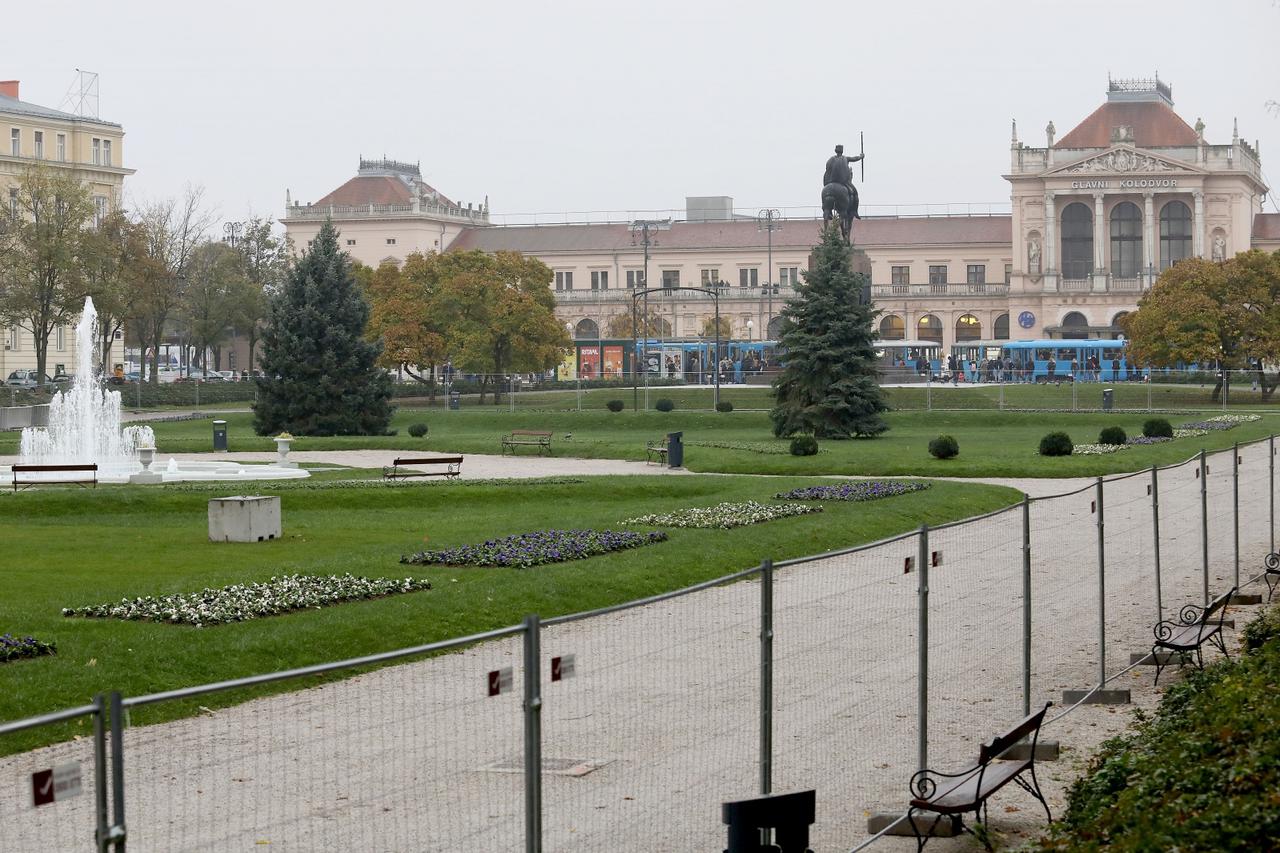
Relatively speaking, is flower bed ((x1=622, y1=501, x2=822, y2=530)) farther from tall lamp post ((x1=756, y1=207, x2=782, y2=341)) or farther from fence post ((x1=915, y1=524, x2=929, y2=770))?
tall lamp post ((x1=756, y1=207, x2=782, y2=341))

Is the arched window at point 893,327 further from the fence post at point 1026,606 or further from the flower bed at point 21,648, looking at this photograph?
the fence post at point 1026,606

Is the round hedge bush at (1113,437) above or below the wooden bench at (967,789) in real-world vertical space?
above

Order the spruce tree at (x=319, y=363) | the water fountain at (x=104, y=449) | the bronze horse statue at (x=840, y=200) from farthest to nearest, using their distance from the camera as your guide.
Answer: the bronze horse statue at (x=840, y=200) < the spruce tree at (x=319, y=363) < the water fountain at (x=104, y=449)

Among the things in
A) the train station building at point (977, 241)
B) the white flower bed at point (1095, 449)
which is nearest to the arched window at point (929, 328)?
the train station building at point (977, 241)

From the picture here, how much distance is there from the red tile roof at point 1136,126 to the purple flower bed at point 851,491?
109 m

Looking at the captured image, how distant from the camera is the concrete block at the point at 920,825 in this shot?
32.5 ft

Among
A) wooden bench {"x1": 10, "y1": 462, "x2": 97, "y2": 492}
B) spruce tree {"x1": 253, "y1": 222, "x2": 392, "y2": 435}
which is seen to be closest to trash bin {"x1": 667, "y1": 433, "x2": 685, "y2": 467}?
wooden bench {"x1": 10, "y1": 462, "x2": 97, "y2": 492}

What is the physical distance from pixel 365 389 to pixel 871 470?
74.7 ft

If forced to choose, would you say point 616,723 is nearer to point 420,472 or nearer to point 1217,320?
point 420,472

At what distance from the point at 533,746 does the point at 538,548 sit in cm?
1432

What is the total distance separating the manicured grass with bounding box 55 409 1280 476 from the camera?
127 feet

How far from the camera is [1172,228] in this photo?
13225 centimetres

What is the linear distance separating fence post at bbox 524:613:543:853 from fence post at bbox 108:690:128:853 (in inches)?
71.2

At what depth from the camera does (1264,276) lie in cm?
7469
